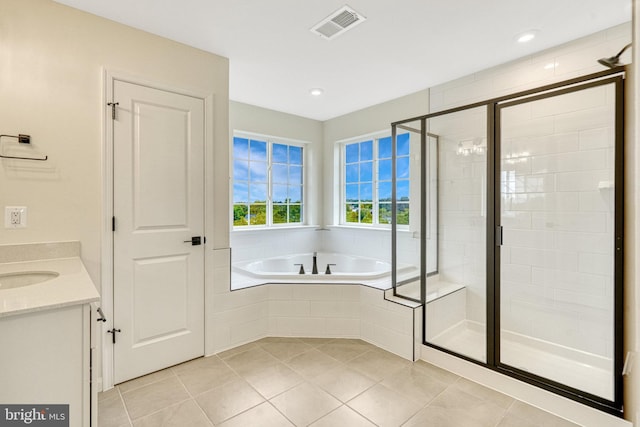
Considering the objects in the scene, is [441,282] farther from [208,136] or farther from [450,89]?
[208,136]

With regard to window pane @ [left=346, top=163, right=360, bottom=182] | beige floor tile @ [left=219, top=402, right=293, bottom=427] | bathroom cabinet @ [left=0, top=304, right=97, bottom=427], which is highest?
window pane @ [left=346, top=163, right=360, bottom=182]

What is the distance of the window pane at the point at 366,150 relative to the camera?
13.3ft

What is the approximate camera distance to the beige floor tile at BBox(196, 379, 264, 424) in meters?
1.81

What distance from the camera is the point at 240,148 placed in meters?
3.82

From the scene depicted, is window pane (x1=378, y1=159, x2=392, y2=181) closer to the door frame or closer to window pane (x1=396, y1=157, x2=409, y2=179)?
window pane (x1=396, y1=157, x2=409, y2=179)

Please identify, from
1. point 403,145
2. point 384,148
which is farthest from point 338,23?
point 384,148

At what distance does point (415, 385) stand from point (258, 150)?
3045 millimetres

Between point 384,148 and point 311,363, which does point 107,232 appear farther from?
point 384,148

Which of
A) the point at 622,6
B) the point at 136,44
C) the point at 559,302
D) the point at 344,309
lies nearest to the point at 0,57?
the point at 136,44

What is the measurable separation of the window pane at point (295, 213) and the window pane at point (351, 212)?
2.14 feet

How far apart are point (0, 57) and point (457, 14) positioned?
8.73ft

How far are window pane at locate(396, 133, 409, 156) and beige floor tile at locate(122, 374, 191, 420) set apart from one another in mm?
2524

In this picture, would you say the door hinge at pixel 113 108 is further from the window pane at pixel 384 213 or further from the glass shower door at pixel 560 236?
the window pane at pixel 384 213
